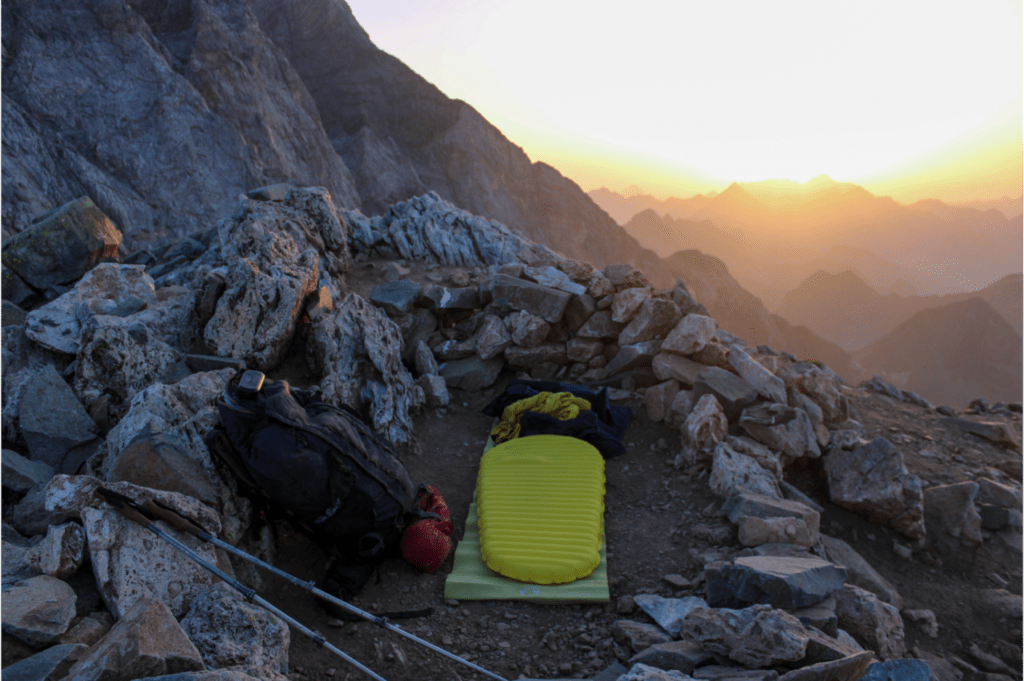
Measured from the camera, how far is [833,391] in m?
7.77

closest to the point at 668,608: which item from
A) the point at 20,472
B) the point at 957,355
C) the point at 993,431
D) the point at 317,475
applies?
the point at 317,475

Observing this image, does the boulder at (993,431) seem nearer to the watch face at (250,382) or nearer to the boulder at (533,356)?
the boulder at (533,356)

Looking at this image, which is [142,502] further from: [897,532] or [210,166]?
[210,166]

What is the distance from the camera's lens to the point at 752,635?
341 cm

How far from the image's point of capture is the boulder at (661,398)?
7.61 m

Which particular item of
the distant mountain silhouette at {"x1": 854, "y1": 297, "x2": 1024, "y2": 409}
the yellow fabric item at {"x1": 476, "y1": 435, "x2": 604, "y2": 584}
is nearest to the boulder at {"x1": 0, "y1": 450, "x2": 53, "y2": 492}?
the yellow fabric item at {"x1": 476, "y1": 435, "x2": 604, "y2": 584}

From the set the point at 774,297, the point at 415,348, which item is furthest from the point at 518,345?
the point at 774,297

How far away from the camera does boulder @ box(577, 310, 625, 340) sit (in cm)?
900

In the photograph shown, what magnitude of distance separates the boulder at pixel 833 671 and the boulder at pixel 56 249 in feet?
40.7

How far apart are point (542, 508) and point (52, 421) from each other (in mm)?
5164

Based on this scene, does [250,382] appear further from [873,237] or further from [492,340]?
[873,237]

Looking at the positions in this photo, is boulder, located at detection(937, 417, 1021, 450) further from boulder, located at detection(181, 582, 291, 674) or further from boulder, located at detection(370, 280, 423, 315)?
boulder, located at detection(181, 582, 291, 674)

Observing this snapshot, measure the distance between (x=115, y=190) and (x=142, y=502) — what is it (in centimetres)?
3293

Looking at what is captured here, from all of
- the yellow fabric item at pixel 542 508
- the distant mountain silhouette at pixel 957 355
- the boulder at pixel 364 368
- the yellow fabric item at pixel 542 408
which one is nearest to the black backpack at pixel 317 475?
the yellow fabric item at pixel 542 508
